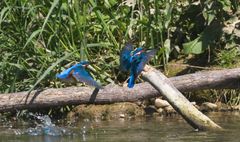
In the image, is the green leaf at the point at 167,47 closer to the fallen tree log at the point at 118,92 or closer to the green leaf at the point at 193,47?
the green leaf at the point at 193,47

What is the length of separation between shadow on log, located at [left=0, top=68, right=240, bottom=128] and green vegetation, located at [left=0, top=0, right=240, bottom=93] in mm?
614

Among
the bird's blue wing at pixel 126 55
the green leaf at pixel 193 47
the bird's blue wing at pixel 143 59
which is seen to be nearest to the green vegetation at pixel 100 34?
the green leaf at pixel 193 47

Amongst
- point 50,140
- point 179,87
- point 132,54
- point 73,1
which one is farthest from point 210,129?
point 73,1

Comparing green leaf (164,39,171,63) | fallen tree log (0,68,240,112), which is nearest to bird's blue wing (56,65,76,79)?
fallen tree log (0,68,240,112)

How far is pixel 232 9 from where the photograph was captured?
24.7 feet

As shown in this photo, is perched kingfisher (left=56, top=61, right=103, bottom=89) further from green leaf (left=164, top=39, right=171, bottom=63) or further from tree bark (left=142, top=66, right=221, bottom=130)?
green leaf (left=164, top=39, right=171, bottom=63)

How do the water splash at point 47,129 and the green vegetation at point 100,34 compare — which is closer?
the water splash at point 47,129

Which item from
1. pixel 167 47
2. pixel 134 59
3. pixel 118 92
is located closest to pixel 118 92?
pixel 118 92

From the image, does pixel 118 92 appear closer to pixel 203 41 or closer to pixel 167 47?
pixel 167 47

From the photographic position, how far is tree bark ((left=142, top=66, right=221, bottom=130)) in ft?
17.2

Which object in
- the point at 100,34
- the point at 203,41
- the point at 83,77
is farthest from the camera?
the point at 100,34

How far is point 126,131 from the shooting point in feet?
19.1

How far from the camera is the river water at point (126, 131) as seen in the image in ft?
17.6

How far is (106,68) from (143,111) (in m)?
0.57
